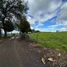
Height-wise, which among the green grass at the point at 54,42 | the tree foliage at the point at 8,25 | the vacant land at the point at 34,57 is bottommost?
the vacant land at the point at 34,57

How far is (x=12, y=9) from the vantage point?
56.5m

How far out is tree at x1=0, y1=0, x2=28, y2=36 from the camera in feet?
182

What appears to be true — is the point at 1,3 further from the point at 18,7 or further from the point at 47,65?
the point at 47,65

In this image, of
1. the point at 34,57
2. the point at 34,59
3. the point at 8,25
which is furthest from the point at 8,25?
the point at 34,59

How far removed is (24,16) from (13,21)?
10.6 ft

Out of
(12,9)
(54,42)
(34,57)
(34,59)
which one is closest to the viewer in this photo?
(34,59)

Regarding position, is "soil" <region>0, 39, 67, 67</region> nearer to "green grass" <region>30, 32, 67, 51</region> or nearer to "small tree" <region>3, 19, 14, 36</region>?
"green grass" <region>30, 32, 67, 51</region>

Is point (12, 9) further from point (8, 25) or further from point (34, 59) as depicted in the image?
point (34, 59)

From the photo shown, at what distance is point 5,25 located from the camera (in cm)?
6116

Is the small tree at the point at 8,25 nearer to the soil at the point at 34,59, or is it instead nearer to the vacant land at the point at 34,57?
the vacant land at the point at 34,57

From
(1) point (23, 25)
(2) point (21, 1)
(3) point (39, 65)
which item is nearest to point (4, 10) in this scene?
(2) point (21, 1)

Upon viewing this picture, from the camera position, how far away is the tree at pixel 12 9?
Answer: 55.5 m

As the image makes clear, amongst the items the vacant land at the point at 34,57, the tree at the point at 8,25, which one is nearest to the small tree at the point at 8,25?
the tree at the point at 8,25

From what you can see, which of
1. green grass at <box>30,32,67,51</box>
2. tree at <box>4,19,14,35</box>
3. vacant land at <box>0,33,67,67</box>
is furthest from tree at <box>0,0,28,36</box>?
vacant land at <box>0,33,67,67</box>
